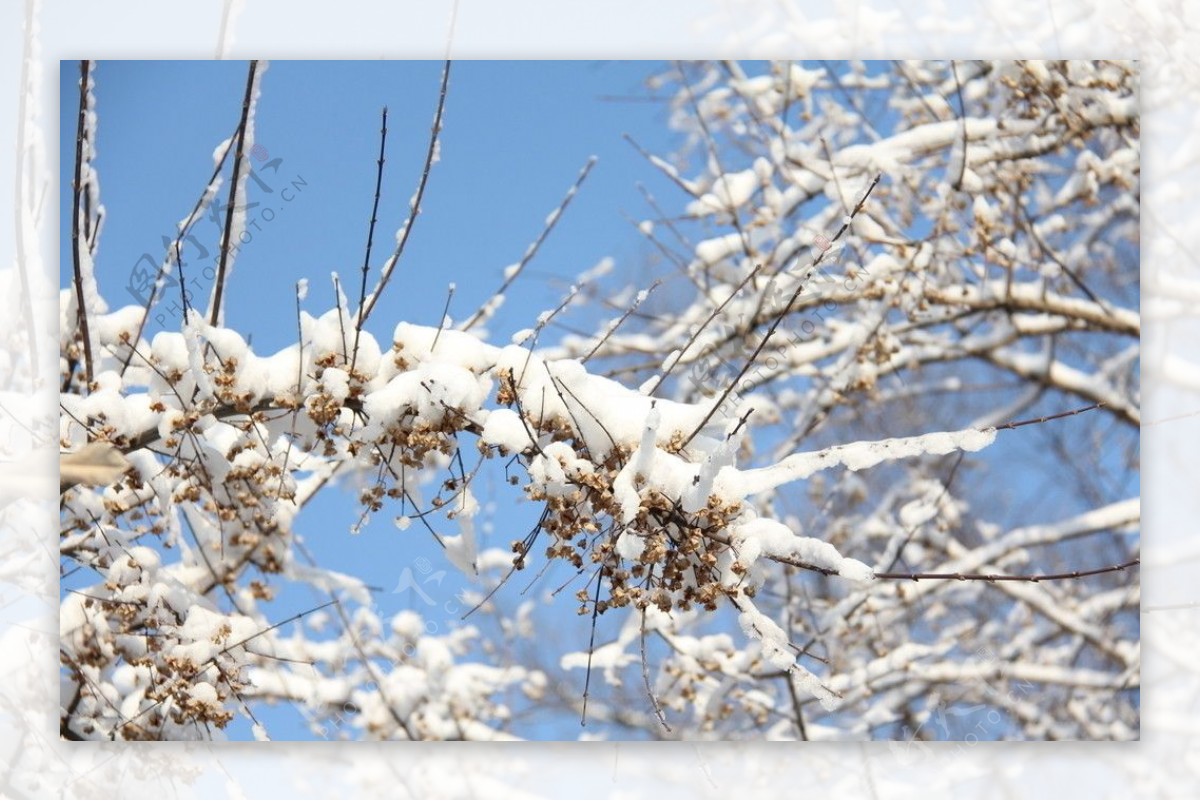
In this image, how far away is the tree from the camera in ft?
3.98

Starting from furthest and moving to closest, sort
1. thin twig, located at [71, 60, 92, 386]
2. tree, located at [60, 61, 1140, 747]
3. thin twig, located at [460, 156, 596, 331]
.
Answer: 1. thin twig, located at [460, 156, 596, 331]
2. thin twig, located at [71, 60, 92, 386]
3. tree, located at [60, 61, 1140, 747]

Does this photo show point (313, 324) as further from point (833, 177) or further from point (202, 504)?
point (833, 177)

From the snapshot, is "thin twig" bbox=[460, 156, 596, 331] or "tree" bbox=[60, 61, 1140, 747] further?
"thin twig" bbox=[460, 156, 596, 331]

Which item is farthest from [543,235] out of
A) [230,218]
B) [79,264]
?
[79,264]

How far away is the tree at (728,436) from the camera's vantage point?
3.98ft

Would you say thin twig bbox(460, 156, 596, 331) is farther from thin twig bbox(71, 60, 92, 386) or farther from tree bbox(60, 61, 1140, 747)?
thin twig bbox(71, 60, 92, 386)

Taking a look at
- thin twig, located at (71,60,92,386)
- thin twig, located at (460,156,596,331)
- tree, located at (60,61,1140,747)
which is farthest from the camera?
thin twig, located at (460,156,596,331)

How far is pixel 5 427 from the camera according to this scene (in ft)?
5.43

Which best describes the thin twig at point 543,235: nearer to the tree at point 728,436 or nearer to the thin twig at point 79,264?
the tree at point 728,436

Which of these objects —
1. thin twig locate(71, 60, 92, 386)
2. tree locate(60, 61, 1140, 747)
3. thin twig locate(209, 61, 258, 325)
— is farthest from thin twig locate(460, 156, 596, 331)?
thin twig locate(71, 60, 92, 386)

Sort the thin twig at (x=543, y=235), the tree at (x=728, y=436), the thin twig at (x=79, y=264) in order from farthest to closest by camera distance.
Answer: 1. the thin twig at (x=543, y=235)
2. the thin twig at (x=79, y=264)
3. the tree at (x=728, y=436)

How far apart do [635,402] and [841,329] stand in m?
0.98

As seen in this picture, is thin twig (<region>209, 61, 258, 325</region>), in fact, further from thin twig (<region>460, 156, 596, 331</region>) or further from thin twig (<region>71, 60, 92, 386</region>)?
thin twig (<region>460, 156, 596, 331</region>)

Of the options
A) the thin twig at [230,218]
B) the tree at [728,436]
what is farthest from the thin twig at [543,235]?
the thin twig at [230,218]
